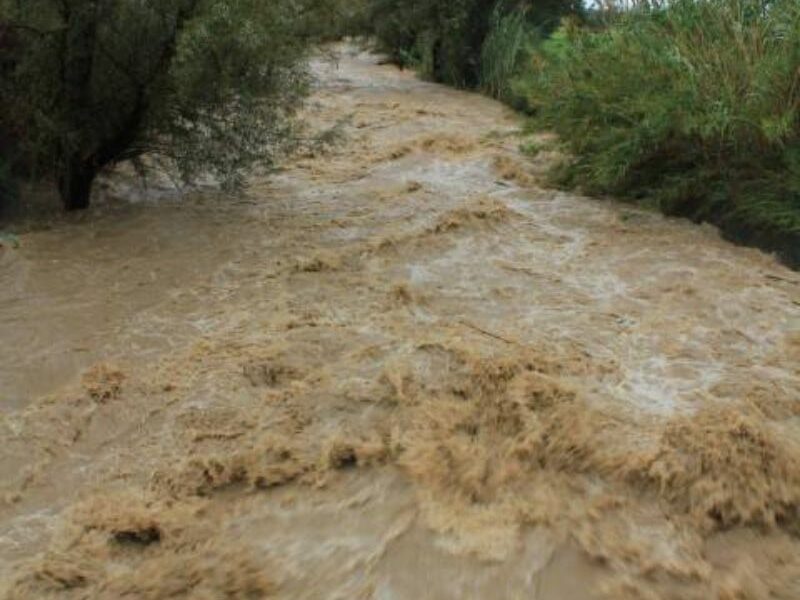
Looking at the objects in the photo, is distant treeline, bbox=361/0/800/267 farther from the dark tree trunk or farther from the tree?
the dark tree trunk

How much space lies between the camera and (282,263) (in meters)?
6.20

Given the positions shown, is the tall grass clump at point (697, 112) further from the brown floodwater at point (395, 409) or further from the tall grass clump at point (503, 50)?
the tall grass clump at point (503, 50)

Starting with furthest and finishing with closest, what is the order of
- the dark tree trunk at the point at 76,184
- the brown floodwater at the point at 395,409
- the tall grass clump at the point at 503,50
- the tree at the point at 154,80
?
the tall grass clump at the point at 503,50 < the dark tree trunk at the point at 76,184 < the tree at the point at 154,80 < the brown floodwater at the point at 395,409

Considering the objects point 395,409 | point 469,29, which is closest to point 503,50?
point 469,29

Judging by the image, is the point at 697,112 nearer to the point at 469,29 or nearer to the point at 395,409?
the point at 395,409

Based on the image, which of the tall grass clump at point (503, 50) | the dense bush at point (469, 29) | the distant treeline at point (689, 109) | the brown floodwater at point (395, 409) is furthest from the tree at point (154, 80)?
the dense bush at point (469, 29)

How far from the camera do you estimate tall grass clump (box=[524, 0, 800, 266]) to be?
6434 mm

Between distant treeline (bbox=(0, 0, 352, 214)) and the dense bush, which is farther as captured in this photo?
the dense bush

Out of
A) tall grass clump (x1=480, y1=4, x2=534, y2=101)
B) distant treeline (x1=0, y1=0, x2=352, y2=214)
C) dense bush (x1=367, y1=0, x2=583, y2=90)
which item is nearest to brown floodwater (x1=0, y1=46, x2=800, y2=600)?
distant treeline (x1=0, y1=0, x2=352, y2=214)

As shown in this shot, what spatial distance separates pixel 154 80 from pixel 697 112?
12.9 feet

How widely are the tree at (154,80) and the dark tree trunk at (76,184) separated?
2cm

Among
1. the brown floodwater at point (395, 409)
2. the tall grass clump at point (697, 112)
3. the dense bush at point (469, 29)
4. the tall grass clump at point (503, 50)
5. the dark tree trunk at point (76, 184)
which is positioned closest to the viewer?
the brown floodwater at point (395, 409)

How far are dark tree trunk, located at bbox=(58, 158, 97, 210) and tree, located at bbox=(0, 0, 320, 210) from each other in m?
0.02

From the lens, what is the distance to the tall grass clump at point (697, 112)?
6.43 m
